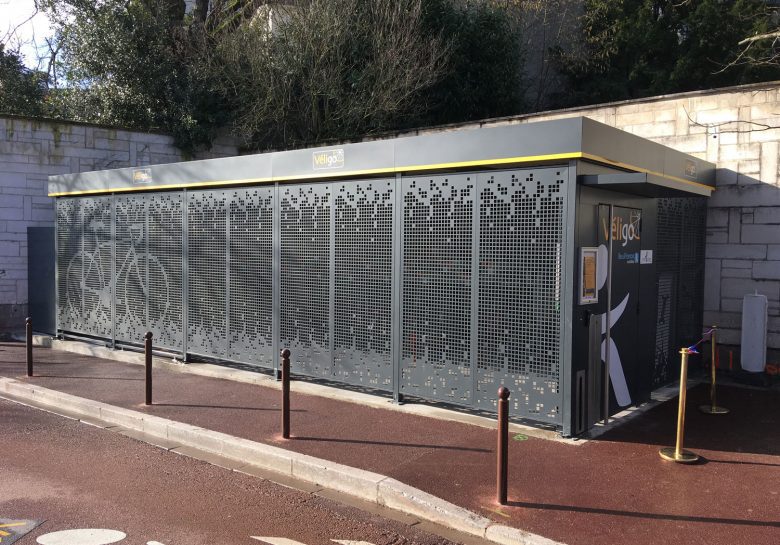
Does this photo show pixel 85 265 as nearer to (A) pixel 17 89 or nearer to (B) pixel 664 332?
(B) pixel 664 332

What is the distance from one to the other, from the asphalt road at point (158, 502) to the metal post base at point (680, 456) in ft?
8.94

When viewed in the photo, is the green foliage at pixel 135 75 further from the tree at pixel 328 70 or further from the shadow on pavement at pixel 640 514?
the shadow on pavement at pixel 640 514

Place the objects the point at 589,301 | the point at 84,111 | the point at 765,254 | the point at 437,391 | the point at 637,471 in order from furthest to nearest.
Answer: the point at 84,111 < the point at 765,254 < the point at 437,391 < the point at 589,301 < the point at 637,471

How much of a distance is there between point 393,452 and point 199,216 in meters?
5.82

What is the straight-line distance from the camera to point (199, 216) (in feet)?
34.7

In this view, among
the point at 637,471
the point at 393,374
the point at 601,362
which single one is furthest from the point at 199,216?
the point at 637,471

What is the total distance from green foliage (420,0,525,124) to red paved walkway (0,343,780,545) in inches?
447

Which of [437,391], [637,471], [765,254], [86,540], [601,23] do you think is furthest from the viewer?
[601,23]

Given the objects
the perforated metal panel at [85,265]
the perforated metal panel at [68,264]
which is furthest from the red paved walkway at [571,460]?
the perforated metal panel at [68,264]

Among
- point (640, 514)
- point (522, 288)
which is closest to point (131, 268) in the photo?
point (522, 288)

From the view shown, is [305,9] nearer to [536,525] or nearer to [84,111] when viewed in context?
[84,111]

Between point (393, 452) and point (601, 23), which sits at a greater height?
point (601, 23)

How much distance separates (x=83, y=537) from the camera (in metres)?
4.67

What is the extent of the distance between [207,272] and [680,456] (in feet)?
23.9
